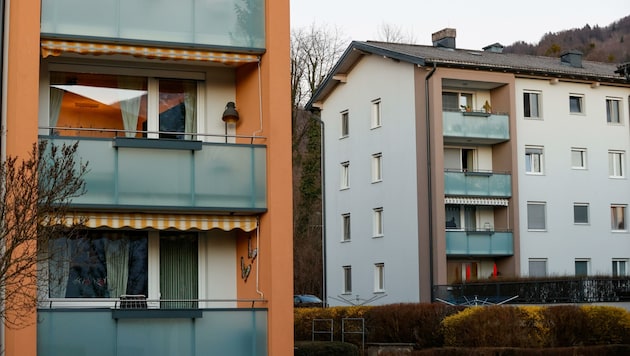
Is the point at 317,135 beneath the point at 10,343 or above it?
above

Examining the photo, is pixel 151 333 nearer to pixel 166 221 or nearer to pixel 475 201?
pixel 166 221

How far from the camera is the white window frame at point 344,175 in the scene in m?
52.2

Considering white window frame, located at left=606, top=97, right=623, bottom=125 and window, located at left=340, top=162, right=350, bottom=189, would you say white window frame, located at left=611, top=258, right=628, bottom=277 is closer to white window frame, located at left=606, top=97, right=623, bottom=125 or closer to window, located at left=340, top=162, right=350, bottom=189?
white window frame, located at left=606, top=97, right=623, bottom=125

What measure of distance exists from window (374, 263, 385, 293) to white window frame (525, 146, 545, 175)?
791cm

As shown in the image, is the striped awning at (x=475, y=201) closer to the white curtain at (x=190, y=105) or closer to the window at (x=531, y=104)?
the window at (x=531, y=104)

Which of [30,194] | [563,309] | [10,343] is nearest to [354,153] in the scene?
[563,309]

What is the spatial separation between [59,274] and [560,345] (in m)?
14.5

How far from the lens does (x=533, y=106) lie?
4919 centimetres

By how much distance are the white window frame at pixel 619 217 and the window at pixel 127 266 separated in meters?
35.1

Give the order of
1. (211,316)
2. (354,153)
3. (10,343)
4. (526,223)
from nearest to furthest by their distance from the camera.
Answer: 1. (10,343)
2. (211,316)
3. (526,223)
4. (354,153)

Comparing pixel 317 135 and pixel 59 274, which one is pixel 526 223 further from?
pixel 59 274

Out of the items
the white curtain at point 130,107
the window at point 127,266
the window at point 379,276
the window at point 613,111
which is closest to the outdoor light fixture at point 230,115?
the white curtain at point 130,107

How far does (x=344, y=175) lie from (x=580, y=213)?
11.3 m

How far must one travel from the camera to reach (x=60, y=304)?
1866cm
